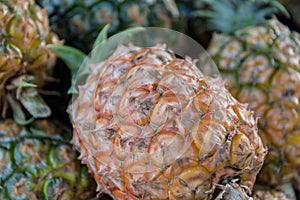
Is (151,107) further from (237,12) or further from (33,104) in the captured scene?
(237,12)

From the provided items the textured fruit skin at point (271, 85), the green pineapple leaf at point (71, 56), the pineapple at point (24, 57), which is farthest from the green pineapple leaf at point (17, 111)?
the textured fruit skin at point (271, 85)

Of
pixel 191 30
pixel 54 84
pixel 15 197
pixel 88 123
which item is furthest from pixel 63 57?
pixel 191 30

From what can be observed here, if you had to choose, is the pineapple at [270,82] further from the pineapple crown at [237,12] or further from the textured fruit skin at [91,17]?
the textured fruit skin at [91,17]

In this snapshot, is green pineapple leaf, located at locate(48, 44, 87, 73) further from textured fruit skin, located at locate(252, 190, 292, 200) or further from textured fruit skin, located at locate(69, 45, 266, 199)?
textured fruit skin, located at locate(252, 190, 292, 200)

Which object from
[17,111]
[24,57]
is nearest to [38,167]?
[17,111]

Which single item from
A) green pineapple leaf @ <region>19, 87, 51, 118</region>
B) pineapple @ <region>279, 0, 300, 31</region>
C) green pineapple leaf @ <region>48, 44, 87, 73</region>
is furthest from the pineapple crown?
green pineapple leaf @ <region>19, 87, 51, 118</region>
